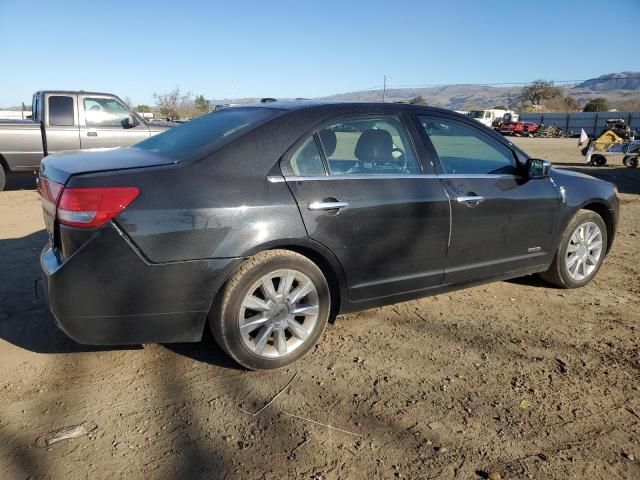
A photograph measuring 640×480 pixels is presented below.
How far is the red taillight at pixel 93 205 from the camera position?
8.39 feet

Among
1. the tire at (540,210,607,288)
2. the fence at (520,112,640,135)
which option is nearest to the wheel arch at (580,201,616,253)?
the tire at (540,210,607,288)

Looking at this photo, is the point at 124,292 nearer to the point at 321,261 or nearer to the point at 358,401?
the point at 321,261

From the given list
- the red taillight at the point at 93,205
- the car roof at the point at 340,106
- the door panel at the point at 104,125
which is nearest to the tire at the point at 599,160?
the door panel at the point at 104,125

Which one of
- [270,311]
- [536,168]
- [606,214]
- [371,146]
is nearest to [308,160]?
[371,146]

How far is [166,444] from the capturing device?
2.42 m

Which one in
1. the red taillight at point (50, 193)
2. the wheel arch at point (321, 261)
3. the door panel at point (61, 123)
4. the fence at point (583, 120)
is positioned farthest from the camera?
the fence at point (583, 120)

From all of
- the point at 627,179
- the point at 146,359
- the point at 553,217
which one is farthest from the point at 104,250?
the point at 627,179

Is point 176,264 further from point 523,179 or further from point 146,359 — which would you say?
point 523,179

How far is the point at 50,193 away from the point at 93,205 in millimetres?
436

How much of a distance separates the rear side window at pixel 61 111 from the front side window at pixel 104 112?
27 centimetres

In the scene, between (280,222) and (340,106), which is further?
(340,106)

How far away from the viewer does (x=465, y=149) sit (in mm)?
3928

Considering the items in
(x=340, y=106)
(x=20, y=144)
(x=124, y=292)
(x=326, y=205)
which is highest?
(x=340, y=106)

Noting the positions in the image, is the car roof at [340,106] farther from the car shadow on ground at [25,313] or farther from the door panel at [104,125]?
the door panel at [104,125]
